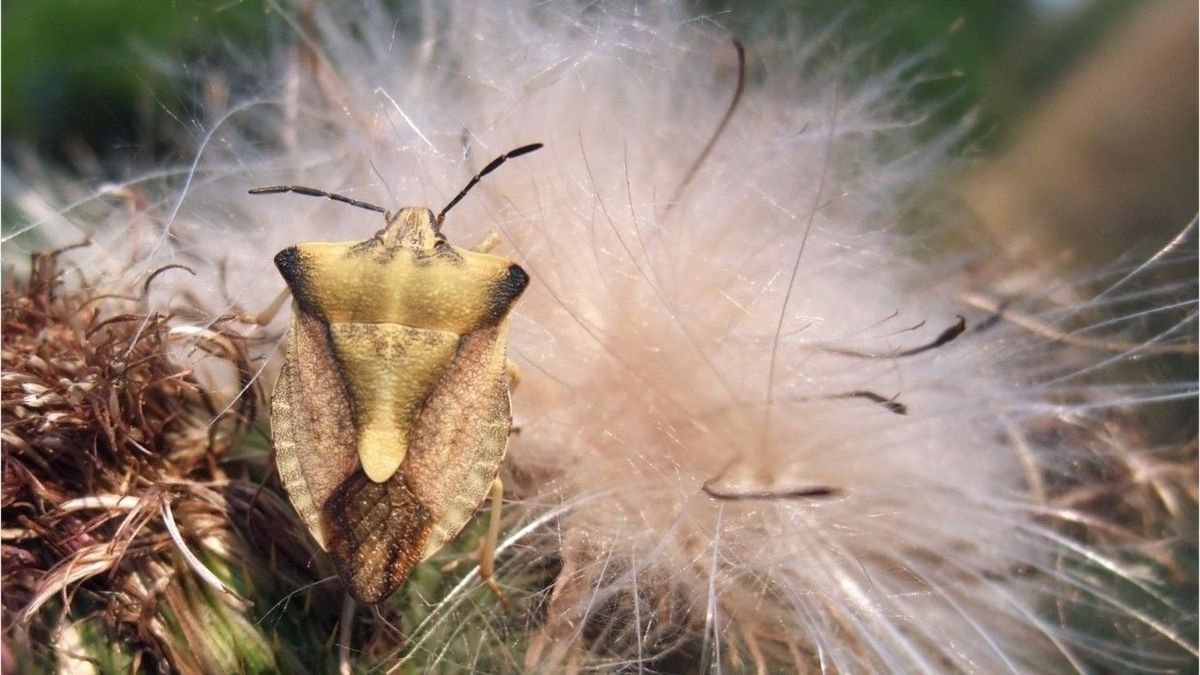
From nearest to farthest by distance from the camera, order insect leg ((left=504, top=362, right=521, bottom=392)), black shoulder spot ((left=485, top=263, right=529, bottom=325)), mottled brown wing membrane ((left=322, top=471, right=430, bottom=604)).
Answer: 1. mottled brown wing membrane ((left=322, top=471, right=430, bottom=604))
2. black shoulder spot ((left=485, top=263, right=529, bottom=325))
3. insect leg ((left=504, top=362, right=521, bottom=392))

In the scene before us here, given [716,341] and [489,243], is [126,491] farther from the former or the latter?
[716,341]

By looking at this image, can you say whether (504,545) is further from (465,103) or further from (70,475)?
(465,103)

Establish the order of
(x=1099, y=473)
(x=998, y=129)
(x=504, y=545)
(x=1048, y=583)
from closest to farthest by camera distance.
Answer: (x=504, y=545), (x=1048, y=583), (x=1099, y=473), (x=998, y=129)

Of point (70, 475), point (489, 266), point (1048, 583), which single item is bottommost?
point (1048, 583)

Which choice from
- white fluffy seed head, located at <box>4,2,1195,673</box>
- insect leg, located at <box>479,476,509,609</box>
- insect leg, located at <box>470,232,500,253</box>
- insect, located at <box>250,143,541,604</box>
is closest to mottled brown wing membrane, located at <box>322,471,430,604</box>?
insect, located at <box>250,143,541,604</box>

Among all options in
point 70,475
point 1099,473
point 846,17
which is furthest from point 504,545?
point 846,17

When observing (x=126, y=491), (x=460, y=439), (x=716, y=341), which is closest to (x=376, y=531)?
(x=460, y=439)

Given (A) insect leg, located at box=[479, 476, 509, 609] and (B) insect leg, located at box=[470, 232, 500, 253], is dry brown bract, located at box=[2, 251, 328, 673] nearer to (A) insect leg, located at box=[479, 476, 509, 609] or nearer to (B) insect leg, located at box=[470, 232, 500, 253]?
(A) insect leg, located at box=[479, 476, 509, 609]
